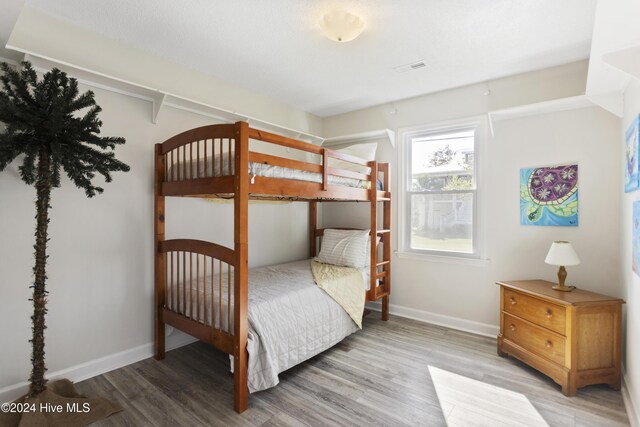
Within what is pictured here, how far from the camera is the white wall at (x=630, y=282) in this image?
1.84 m

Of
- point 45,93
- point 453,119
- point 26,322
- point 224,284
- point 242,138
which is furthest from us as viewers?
point 453,119

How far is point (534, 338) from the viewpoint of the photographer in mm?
2408

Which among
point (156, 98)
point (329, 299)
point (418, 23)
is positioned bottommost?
point (329, 299)

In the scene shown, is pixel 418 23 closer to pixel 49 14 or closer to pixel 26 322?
pixel 49 14

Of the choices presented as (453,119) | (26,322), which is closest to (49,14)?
(26,322)

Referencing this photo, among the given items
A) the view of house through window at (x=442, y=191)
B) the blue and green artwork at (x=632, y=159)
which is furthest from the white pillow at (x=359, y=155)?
the blue and green artwork at (x=632, y=159)

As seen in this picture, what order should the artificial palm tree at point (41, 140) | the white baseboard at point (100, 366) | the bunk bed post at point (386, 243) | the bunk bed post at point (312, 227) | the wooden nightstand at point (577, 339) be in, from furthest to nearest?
the bunk bed post at point (312, 227), the bunk bed post at point (386, 243), the wooden nightstand at point (577, 339), the white baseboard at point (100, 366), the artificial palm tree at point (41, 140)

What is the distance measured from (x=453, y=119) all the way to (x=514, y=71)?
0.65m

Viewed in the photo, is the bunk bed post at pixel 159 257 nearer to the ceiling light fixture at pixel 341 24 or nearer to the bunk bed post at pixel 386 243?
the ceiling light fixture at pixel 341 24

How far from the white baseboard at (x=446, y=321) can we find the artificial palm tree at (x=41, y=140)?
10.3 feet

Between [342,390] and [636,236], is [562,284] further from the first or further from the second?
[342,390]

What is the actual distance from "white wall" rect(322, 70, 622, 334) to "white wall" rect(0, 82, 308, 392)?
237cm

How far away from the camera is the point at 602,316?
2191 millimetres

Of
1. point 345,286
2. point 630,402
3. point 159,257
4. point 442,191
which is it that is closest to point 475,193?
point 442,191
